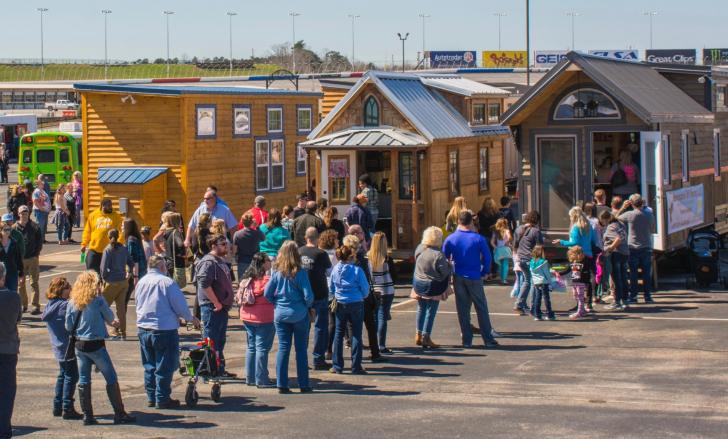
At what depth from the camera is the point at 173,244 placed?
18.5 meters

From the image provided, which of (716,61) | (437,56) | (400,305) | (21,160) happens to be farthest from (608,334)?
(437,56)

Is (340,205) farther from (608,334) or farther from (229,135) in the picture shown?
(608,334)

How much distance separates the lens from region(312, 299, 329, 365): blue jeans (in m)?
14.2

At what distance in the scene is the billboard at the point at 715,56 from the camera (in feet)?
401

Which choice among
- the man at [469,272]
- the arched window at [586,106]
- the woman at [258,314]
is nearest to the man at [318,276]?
the woman at [258,314]

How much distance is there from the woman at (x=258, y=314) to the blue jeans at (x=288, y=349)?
19cm

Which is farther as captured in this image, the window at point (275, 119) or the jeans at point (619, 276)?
the window at point (275, 119)

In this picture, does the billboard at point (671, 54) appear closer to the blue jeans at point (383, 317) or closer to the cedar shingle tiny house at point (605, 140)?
the cedar shingle tiny house at point (605, 140)

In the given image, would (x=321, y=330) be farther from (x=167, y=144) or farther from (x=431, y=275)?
(x=167, y=144)

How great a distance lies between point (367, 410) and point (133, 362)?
4.55 m

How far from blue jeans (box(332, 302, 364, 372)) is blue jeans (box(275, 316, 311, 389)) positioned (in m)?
1.05

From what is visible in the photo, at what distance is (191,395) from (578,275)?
25.0 ft

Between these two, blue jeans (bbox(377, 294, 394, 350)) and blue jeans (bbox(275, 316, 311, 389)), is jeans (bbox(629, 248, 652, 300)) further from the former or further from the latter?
blue jeans (bbox(275, 316, 311, 389))

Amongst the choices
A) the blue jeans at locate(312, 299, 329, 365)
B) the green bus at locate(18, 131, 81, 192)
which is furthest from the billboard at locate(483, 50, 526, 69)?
the blue jeans at locate(312, 299, 329, 365)
